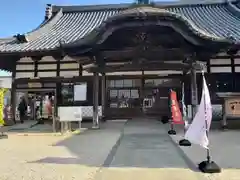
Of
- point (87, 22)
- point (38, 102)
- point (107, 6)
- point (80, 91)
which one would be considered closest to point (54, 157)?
point (80, 91)

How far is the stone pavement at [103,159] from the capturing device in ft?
18.6

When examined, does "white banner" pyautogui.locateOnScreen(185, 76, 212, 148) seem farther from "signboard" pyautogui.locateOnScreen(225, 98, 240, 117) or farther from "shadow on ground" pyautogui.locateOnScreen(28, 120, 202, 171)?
"signboard" pyautogui.locateOnScreen(225, 98, 240, 117)

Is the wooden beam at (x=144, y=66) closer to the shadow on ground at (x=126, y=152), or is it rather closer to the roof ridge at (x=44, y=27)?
the shadow on ground at (x=126, y=152)

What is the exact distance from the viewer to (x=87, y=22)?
63.5 ft

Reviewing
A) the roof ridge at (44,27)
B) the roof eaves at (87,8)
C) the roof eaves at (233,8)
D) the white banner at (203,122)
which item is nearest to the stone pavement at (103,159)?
the white banner at (203,122)

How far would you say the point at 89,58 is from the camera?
13.0 metres

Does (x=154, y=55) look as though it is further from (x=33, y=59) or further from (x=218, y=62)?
(x=33, y=59)

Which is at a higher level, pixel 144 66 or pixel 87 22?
pixel 87 22

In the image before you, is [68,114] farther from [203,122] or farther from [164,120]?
[203,122]

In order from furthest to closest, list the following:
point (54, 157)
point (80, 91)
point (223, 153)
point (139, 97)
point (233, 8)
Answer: point (233, 8), point (139, 97), point (80, 91), point (223, 153), point (54, 157)

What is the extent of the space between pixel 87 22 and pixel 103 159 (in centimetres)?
1396

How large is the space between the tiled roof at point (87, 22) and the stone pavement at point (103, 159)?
6.39m

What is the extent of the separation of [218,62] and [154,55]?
465 cm

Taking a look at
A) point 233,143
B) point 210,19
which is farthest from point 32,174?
point 210,19
